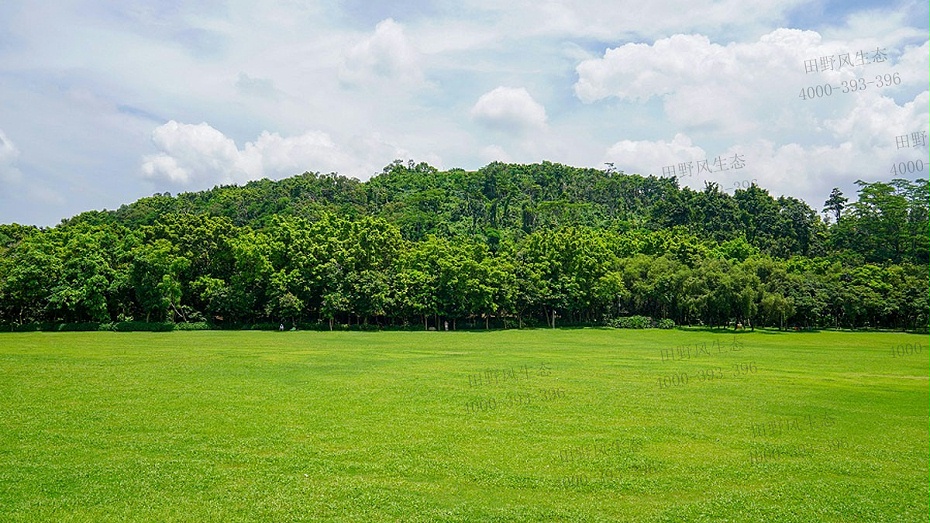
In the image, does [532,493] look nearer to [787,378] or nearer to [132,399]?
[132,399]

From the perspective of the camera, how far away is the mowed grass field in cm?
1113

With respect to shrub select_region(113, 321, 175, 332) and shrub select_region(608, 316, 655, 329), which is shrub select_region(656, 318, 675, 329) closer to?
shrub select_region(608, 316, 655, 329)

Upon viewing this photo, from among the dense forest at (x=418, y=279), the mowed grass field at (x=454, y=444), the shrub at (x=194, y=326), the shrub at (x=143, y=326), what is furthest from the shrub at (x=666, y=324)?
the shrub at (x=143, y=326)

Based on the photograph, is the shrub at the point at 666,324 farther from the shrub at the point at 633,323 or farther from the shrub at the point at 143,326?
the shrub at the point at 143,326

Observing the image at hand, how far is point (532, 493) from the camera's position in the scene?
466 inches

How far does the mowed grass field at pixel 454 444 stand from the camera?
11133mm

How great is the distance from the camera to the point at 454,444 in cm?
1509

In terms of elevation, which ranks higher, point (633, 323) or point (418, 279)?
point (418, 279)

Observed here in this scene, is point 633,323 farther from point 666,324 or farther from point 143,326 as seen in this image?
point 143,326

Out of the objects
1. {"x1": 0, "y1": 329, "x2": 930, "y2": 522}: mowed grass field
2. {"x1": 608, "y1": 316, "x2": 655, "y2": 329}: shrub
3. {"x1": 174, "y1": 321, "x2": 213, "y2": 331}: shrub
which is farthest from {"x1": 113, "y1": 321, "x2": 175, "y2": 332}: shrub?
{"x1": 608, "y1": 316, "x2": 655, "y2": 329}: shrub

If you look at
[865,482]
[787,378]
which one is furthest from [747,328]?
[865,482]

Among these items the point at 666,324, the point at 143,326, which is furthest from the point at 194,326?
the point at 666,324

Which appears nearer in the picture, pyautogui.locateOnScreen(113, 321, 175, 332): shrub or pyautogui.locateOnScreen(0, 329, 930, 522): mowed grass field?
pyautogui.locateOnScreen(0, 329, 930, 522): mowed grass field

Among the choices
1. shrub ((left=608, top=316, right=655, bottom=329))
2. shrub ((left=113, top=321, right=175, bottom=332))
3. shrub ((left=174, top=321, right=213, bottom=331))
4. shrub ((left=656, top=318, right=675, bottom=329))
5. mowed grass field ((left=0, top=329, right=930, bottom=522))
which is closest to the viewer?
mowed grass field ((left=0, top=329, right=930, bottom=522))
